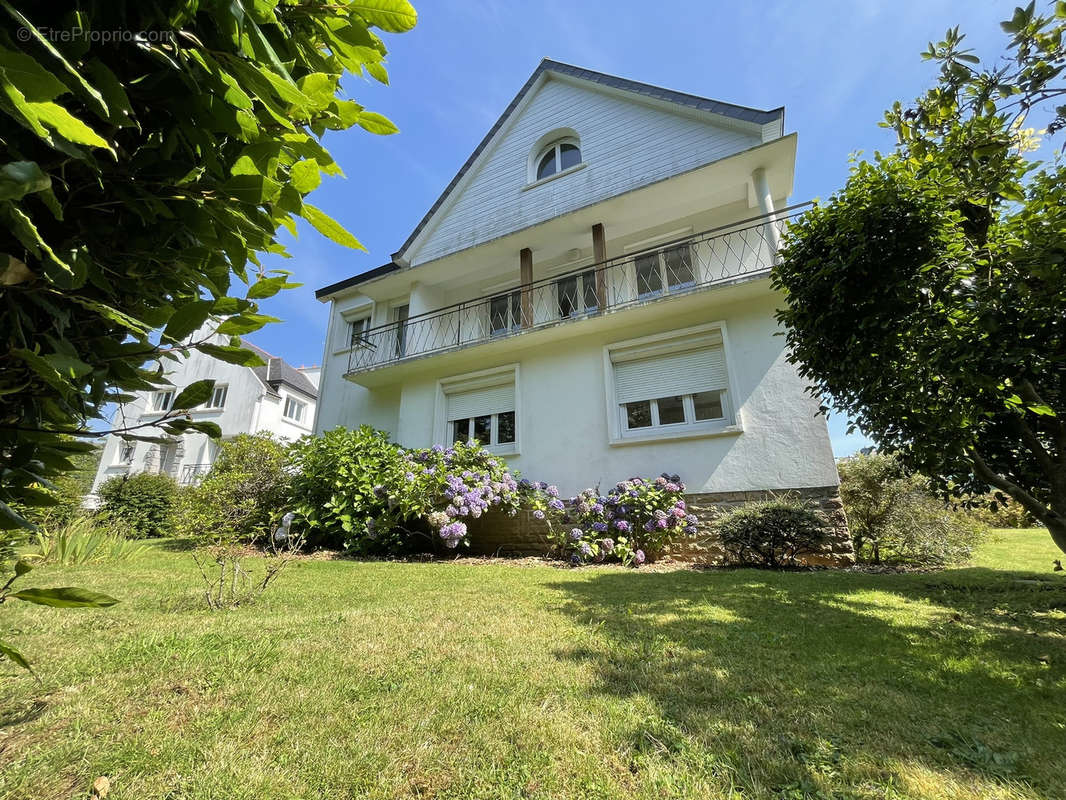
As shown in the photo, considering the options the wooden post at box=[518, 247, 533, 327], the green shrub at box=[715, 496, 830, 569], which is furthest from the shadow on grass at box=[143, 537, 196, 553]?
the green shrub at box=[715, 496, 830, 569]

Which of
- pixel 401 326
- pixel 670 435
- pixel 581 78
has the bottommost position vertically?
pixel 670 435

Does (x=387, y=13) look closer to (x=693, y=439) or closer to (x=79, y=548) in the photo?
(x=693, y=439)

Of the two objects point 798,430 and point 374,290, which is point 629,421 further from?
point 374,290

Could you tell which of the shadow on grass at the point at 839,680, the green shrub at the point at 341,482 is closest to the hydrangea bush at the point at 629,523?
the shadow on grass at the point at 839,680

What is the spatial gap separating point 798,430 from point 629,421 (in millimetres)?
2751

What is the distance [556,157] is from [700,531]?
945 cm

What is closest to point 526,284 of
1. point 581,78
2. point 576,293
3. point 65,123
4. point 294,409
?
point 576,293

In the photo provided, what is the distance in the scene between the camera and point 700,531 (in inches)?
276

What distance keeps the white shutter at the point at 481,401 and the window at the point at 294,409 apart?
55.6 feet

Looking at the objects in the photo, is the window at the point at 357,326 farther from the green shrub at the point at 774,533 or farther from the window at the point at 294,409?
the window at the point at 294,409

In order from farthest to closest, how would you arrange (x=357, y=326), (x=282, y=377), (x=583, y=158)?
(x=282, y=377) → (x=357, y=326) → (x=583, y=158)

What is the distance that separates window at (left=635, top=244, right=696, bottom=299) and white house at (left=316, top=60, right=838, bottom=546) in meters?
0.04

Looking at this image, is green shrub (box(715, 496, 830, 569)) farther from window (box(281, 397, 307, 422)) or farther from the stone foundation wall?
window (box(281, 397, 307, 422))

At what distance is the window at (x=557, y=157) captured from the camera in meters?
10.9
